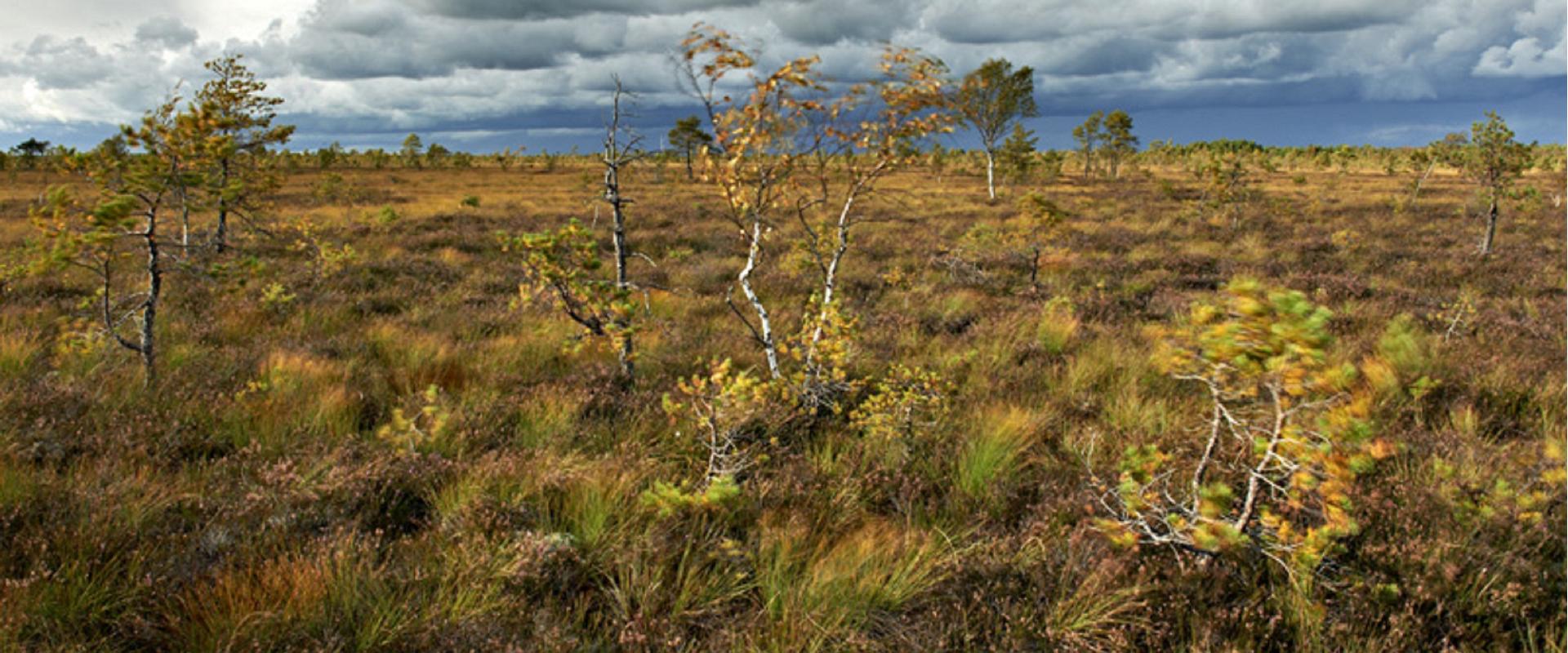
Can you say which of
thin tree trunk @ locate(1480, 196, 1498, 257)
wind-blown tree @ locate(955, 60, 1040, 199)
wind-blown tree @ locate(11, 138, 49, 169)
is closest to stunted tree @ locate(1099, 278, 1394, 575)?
thin tree trunk @ locate(1480, 196, 1498, 257)

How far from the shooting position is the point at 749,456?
4.45m

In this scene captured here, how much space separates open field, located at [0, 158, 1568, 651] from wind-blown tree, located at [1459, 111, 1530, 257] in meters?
8.52

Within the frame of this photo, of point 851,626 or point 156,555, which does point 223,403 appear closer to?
point 156,555

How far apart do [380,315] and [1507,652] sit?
1003 cm

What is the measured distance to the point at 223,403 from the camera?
4824mm

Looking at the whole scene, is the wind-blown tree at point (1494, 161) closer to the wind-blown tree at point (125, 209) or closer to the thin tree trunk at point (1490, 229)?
the thin tree trunk at point (1490, 229)

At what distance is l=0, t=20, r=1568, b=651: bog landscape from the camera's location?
268 centimetres

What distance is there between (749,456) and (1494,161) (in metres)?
19.3

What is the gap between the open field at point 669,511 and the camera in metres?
2.68

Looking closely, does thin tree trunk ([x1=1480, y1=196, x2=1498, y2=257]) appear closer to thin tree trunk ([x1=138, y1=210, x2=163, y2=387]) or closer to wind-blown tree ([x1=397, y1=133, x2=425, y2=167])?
thin tree trunk ([x1=138, y1=210, x2=163, y2=387])

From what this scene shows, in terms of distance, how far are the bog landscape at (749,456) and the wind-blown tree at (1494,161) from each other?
24.9 feet

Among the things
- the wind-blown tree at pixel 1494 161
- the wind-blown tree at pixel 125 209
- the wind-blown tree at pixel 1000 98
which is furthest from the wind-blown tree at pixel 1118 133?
the wind-blown tree at pixel 125 209

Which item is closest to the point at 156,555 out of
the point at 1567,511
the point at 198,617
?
the point at 198,617

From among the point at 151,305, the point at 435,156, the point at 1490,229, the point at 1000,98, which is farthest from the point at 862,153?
the point at 435,156
